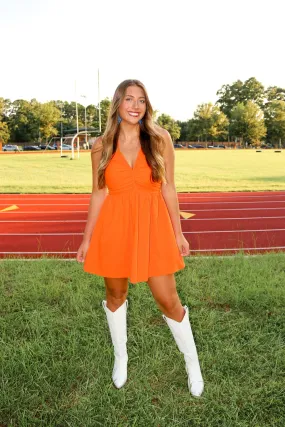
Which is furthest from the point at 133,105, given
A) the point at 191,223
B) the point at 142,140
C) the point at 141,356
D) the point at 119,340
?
the point at 191,223

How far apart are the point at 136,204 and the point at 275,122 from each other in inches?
3189

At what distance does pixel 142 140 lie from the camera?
2.38m

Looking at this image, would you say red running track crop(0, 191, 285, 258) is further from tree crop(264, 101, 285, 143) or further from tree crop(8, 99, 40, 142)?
tree crop(264, 101, 285, 143)

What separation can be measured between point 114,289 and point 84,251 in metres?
0.28

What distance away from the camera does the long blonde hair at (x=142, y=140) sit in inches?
90.9

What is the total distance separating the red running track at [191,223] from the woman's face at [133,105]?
132 inches

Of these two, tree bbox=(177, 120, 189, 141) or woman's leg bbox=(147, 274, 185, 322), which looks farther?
tree bbox=(177, 120, 189, 141)

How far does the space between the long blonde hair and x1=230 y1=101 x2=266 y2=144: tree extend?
74.5m

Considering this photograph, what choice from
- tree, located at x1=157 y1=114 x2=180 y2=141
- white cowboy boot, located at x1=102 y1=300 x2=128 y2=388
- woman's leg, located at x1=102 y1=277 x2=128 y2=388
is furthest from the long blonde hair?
tree, located at x1=157 y1=114 x2=180 y2=141

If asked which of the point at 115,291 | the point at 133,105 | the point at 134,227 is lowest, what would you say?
the point at 115,291

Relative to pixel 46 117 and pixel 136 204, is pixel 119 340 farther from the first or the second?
pixel 46 117

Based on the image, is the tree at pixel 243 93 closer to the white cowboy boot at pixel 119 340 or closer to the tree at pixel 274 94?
the tree at pixel 274 94

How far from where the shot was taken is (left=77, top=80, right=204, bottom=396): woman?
230 centimetres

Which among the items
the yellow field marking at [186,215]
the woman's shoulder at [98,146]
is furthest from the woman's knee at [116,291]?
the yellow field marking at [186,215]
